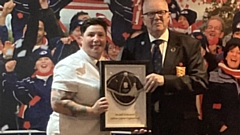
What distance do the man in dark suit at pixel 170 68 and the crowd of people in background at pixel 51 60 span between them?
33cm

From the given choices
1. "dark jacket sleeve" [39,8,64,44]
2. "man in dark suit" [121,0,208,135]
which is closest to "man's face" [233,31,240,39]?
"man in dark suit" [121,0,208,135]

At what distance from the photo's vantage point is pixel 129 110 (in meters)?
1.94

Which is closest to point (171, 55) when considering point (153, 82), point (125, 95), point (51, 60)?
point (153, 82)

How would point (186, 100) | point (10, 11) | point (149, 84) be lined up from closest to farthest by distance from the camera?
point (149, 84)
point (186, 100)
point (10, 11)

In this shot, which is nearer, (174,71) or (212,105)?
(174,71)

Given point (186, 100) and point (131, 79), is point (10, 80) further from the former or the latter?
point (186, 100)

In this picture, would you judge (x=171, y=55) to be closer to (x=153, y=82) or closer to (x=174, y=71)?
(x=174, y=71)

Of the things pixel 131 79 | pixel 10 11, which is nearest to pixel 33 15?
pixel 10 11

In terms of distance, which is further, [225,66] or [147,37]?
[225,66]

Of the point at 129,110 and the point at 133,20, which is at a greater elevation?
the point at 133,20

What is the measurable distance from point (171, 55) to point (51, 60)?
768mm

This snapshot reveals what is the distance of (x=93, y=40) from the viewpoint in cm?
192

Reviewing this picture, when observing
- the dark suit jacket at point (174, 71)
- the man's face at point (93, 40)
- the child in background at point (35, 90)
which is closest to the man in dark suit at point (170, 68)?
the dark suit jacket at point (174, 71)

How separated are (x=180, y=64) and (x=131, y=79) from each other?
28cm
